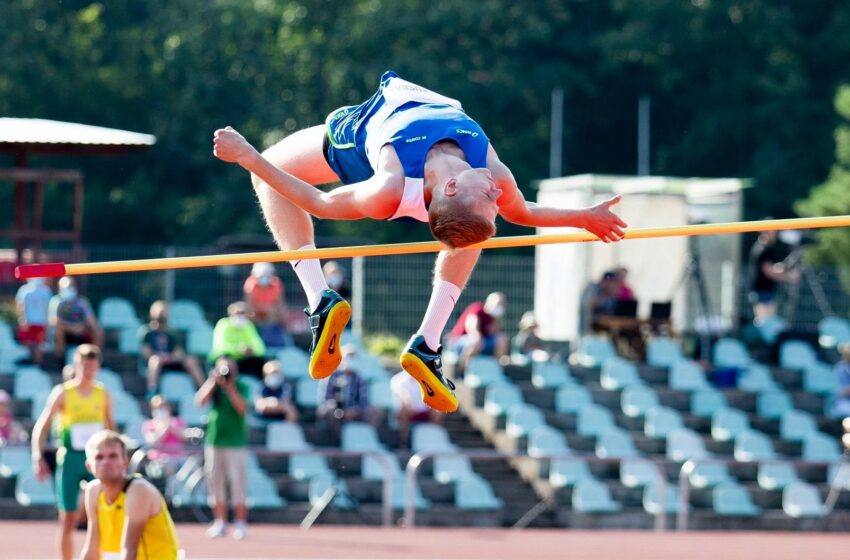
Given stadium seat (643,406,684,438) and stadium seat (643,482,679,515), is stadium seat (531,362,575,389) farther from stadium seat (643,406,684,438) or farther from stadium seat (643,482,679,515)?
stadium seat (643,482,679,515)

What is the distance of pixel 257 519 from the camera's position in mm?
14891

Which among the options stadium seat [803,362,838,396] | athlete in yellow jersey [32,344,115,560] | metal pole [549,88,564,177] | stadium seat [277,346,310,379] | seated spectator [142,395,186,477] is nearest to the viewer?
athlete in yellow jersey [32,344,115,560]

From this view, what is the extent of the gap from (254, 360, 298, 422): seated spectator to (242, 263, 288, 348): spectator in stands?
87 cm

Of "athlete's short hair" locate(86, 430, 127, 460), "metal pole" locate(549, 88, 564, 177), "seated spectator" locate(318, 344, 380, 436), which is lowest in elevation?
"athlete's short hair" locate(86, 430, 127, 460)

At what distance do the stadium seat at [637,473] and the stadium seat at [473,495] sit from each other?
3.77ft

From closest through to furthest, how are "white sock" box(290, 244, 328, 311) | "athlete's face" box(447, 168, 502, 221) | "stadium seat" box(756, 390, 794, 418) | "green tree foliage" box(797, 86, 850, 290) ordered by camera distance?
"athlete's face" box(447, 168, 502, 221), "white sock" box(290, 244, 328, 311), "stadium seat" box(756, 390, 794, 418), "green tree foliage" box(797, 86, 850, 290)

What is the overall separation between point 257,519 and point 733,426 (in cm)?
475

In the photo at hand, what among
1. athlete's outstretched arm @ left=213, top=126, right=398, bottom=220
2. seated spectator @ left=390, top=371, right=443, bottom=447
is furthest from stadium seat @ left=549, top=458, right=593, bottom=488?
athlete's outstretched arm @ left=213, top=126, right=398, bottom=220

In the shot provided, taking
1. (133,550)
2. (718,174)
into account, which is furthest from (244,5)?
(133,550)

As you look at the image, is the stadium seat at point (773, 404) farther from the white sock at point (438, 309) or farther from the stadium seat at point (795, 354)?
the white sock at point (438, 309)

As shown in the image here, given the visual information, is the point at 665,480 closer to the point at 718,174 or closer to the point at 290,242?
the point at 290,242

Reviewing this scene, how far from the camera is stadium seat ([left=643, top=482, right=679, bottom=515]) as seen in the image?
15619 millimetres

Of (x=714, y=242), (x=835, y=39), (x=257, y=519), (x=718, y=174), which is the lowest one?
(x=257, y=519)

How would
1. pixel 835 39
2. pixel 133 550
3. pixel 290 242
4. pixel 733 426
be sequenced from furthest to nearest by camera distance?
1. pixel 835 39
2. pixel 733 426
3. pixel 133 550
4. pixel 290 242
